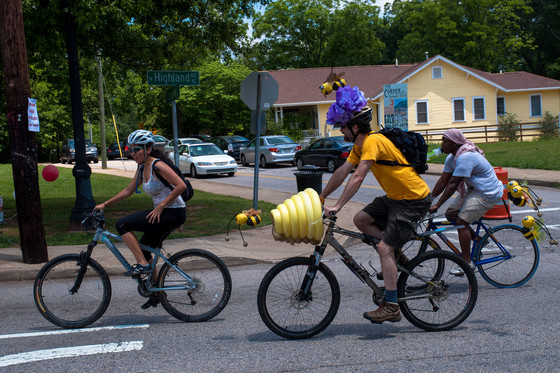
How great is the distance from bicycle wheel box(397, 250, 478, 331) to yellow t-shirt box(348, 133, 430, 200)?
552 millimetres

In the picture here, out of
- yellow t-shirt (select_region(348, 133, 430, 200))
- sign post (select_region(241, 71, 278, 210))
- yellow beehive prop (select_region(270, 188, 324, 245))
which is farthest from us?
sign post (select_region(241, 71, 278, 210))

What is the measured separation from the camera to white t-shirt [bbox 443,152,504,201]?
→ 619 centimetres

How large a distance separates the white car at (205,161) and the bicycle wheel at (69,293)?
20.3 metres

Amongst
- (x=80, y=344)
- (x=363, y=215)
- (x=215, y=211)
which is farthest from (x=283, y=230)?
(x=215, y=211)

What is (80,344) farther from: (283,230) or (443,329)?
(443,329)

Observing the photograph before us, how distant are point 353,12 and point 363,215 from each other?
5875 centimetres

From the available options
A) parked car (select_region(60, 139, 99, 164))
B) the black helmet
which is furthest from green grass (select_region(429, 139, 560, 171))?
parked car (select_region(60, 139, 99, 164))

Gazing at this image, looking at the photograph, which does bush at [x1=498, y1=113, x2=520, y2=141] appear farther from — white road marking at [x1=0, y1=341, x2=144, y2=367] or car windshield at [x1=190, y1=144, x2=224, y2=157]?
white road marking at [x1=0, y1=341, x2=144, y2=367]

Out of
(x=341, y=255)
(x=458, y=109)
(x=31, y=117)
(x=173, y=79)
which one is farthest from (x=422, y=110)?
(x=341, y=255)

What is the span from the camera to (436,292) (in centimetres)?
517

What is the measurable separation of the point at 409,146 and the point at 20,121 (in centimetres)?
554

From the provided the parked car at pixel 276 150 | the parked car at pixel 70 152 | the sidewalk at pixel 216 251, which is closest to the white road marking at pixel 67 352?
the sidewalk at pixel 216 251

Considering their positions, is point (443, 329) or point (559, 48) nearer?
point (443, 329)

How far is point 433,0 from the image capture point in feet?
187
